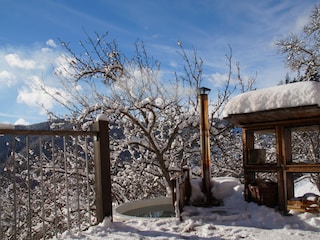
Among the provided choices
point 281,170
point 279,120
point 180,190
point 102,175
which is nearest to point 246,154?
point 281,170

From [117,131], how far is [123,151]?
0.71m

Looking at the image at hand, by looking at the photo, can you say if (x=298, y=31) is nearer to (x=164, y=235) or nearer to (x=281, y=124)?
(x=281, y=124)

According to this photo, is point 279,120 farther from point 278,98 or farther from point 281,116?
point 278,98

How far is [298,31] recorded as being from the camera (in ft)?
37.6

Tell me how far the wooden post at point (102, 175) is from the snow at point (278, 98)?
4.89 feet

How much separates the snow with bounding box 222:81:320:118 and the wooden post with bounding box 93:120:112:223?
1.49m

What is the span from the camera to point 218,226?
9.66ft

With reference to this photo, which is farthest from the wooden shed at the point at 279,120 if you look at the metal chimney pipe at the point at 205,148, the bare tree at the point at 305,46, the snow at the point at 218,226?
the bare tree at the point at 305,46

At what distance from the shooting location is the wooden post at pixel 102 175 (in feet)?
10.3

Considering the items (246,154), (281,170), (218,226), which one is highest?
(246,154)

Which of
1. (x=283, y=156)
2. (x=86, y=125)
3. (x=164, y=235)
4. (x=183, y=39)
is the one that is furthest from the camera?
(x=183, y=39)

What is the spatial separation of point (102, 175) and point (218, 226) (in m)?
1.26

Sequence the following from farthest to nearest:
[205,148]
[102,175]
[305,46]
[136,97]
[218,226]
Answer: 1. [305,46]
2. [136,97]
3. [205,148]
4. [102,175]
5. [218,226]

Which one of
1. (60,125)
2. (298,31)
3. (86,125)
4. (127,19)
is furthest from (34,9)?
(298,31)
